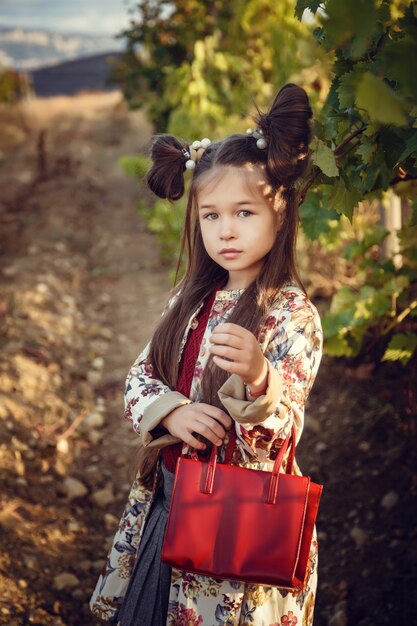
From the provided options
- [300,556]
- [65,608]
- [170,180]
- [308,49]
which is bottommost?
[65,608]

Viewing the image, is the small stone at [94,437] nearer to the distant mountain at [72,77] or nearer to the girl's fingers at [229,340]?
the girl's fingers at [229,340]

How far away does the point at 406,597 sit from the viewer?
2.26m

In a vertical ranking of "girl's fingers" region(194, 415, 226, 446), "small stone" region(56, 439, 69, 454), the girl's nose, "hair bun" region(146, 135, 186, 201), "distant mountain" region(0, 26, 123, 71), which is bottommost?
"small stone" region(56, 439, 69, 454)

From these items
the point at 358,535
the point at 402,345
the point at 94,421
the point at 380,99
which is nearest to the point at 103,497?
the point at 94,421

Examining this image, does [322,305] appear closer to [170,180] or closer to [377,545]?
[377,545]

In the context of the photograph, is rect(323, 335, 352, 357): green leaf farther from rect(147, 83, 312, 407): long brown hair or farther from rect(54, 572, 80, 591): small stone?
rect(54, 572, 80, 591): small stone

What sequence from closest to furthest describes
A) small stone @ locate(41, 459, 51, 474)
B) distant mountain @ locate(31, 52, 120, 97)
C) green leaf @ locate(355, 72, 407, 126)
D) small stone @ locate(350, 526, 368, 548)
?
green leaf @ locate(355, 72, 407, 126) → small stone @ locate(350, 526, 368, 548) → small stone @ locate(41, 459, 51, 474) → distant mountain @ locate(31, 52, 120, 97)

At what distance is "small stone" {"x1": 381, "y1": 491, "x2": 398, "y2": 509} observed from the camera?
268 centimetres

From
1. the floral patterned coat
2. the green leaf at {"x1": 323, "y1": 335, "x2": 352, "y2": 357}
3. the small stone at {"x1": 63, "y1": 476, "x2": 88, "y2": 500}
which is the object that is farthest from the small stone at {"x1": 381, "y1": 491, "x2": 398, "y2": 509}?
the small stone at {"x1": 63, "y1": 476, "x2": 88, "y2": 500}

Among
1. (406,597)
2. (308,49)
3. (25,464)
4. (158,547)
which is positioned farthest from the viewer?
(25,464)

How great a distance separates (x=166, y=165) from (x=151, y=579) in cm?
119

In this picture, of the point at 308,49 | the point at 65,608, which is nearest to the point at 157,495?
the point at 65,608

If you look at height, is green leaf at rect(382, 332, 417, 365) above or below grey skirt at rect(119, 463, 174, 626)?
above

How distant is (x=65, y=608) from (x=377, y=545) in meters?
1.24
